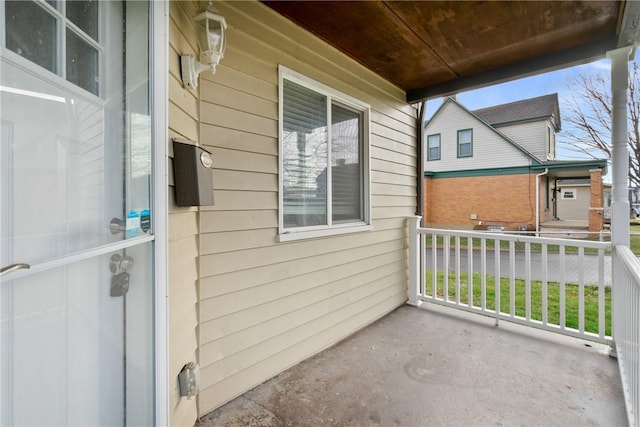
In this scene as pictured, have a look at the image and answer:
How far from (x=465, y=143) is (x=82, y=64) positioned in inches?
502

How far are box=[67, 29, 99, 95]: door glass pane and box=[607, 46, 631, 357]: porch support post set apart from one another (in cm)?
344

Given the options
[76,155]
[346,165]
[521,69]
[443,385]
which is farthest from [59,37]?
[521,69]

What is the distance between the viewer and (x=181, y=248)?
5.10 ft

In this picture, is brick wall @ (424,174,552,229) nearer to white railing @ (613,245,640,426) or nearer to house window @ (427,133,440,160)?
house window @ (427,133,440,160)

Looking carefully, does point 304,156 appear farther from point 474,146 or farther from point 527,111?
point 527,111

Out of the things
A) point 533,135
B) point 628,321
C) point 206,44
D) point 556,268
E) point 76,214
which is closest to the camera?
point 76,214

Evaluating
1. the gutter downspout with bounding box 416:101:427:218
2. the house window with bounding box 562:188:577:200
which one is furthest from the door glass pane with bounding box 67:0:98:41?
the house window with bounding box 562:188:577:200

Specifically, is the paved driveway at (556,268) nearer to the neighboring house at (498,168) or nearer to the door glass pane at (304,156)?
the neighboring house at (498,168)

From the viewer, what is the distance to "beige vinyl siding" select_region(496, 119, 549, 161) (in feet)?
37.3

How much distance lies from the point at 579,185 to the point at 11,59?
20.5m

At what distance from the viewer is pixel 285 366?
2344 millimetres

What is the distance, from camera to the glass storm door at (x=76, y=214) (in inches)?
27.2

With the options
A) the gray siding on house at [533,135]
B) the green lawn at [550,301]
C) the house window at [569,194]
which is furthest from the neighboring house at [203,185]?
the house window at [569,194]

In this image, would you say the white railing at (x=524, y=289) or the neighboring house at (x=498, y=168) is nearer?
the white railing at (x=524, y=289)
